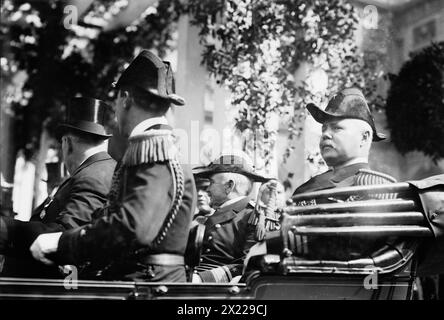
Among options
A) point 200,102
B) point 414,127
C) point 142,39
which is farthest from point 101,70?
point 414,127

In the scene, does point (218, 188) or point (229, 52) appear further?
point (229, 52)

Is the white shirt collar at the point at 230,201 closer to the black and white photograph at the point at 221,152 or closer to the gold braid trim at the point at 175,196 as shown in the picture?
the black and white photograph at the point at 221,152

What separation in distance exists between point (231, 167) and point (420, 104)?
1.49 m

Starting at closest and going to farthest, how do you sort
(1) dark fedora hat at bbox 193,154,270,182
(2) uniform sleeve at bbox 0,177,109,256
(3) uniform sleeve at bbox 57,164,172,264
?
(3) uniform sleeve at bbox 57,164,172,264 < (2) uniform sleeve at bbox 0,177,109,256 < (1) dark fedora hat at bbox 193,154,270,182

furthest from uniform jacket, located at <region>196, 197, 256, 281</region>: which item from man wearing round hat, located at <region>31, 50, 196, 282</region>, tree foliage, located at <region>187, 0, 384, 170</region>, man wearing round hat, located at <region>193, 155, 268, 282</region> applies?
man wearing round hat, located at <region>31, 50, 196, 282</region>

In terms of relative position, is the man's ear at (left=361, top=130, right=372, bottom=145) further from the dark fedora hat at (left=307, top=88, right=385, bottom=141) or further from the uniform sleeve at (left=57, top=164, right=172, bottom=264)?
the uniform sleeve at (left=57, top=164, right=172, bottom=264)

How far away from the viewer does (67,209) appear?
7.57ft

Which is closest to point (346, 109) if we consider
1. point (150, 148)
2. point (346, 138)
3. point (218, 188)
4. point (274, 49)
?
point (346, 138)

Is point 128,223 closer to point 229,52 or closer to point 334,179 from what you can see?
point 334,179

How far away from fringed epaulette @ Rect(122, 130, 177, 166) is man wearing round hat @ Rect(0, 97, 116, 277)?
19.2 inches

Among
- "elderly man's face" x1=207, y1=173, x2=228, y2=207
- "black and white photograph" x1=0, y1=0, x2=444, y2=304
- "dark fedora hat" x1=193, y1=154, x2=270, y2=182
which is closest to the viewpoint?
"black and white photograph" x1=0, y1=0, x2=444, y2=304

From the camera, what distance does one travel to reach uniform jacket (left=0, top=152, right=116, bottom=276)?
2.02 meters

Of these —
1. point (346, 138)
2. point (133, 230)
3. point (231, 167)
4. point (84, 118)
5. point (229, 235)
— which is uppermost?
point (84, 118)

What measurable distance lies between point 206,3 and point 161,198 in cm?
188
